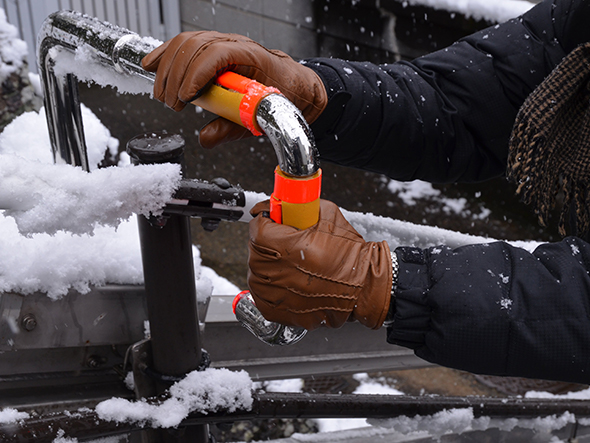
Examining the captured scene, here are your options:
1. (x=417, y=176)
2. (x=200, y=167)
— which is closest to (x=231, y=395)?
(x=417, y=176)

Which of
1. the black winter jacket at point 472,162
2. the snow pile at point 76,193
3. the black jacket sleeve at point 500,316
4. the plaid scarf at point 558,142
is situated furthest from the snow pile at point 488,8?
the snow pile at point 76,193

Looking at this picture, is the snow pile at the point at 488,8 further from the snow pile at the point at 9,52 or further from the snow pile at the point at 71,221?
the snow pile at the point at 71,221

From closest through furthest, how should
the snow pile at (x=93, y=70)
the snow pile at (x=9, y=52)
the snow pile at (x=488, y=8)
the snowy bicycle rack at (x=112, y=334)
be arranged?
the snowy bicycle rack at (x=112, y=334)
the snow pile at (x=93, y=70)
the snow pile at (x=9, y=52)
the snow pile at (x=488, y=8)

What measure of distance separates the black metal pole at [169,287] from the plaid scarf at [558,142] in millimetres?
934

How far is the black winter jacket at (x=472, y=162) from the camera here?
3.47 ft

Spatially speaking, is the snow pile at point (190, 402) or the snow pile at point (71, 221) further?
the snow pile at point (190, 402)

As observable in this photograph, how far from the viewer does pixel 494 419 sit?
154 centimetres

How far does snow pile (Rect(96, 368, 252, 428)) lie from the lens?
0.98 meters

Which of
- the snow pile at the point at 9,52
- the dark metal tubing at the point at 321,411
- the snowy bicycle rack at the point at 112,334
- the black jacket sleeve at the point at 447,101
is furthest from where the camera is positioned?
the snow pile at the point at 9,52

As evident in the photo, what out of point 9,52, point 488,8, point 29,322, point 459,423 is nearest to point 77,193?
point 29,322

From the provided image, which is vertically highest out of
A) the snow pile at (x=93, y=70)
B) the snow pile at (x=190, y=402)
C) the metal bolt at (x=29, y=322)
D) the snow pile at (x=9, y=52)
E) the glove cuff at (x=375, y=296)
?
the snow pile at (x=93, y=70)

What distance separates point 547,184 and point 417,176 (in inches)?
14.7

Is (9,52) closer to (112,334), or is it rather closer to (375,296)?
(112,334)

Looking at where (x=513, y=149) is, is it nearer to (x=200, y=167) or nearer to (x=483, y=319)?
(x=483, y=319)
